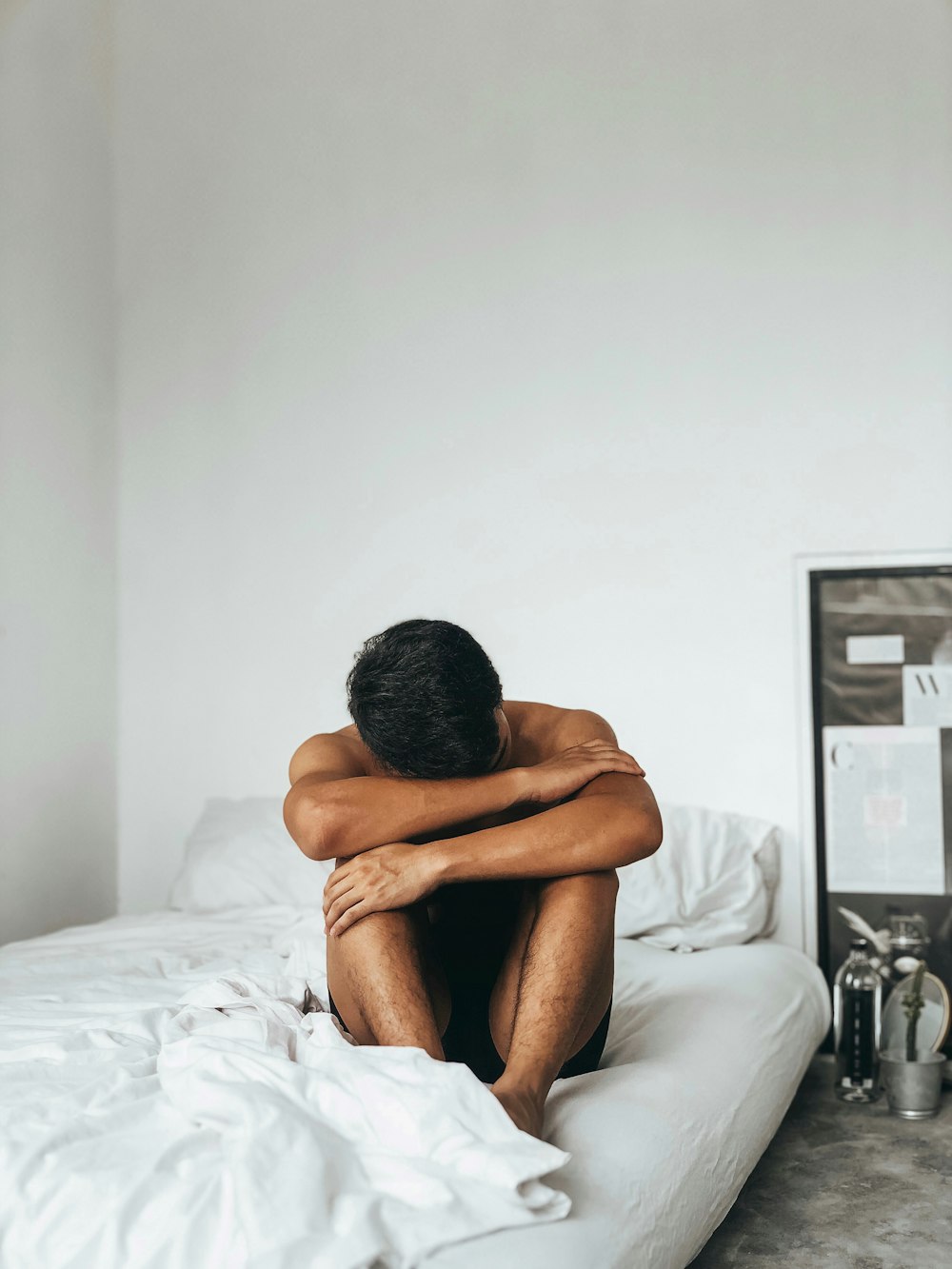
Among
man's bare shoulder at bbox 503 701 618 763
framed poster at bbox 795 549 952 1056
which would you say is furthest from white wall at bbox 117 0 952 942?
man's bare shoulder at bbox 503 701 618 763

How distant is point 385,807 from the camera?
1745mm

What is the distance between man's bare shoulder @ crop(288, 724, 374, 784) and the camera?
6.23ft

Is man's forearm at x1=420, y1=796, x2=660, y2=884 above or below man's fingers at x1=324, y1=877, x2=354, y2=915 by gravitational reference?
above

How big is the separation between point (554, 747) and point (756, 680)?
141 cm

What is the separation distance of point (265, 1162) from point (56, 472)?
2844 millimetres

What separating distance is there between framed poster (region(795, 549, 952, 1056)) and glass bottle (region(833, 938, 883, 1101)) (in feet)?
1.15

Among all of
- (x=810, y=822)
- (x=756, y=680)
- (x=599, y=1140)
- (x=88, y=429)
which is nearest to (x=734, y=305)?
(x=756, y=680)

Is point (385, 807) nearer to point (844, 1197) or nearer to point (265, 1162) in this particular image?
point (265, 1162)

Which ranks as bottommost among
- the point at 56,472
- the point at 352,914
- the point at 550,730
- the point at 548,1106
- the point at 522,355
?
the point at 548,1106

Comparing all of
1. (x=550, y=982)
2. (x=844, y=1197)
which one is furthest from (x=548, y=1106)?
(x=844, y=1197)

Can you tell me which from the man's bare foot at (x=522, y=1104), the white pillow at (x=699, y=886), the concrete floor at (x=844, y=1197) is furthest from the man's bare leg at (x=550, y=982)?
the white pillow at (x=699, y=886)

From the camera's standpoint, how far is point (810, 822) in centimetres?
322

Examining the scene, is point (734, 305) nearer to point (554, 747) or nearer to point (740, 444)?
point (740, 444)

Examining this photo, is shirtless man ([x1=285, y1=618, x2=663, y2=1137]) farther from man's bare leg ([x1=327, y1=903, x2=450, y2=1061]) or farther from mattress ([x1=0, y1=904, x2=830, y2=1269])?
mattress ([x1=0, y1=904, x2=830, y2=1269])
